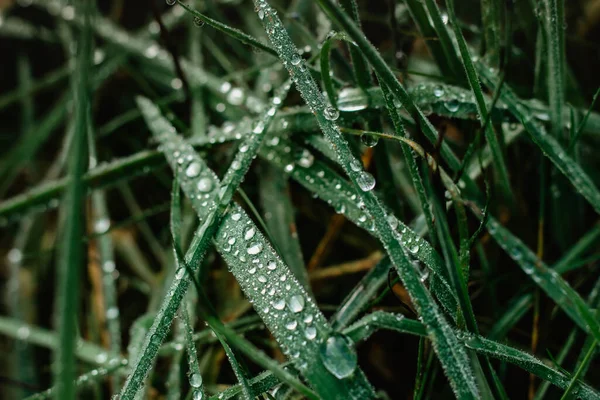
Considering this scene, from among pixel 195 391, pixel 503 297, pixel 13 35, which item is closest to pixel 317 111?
pixel 195 391

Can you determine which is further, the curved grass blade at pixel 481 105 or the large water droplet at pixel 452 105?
the large water droplet at pixel 452 105

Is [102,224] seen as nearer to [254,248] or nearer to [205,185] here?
[205,185]

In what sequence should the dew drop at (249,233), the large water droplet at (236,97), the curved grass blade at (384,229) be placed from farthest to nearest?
1. the large water droplet at (236,97)
2. the dew drop at (249,233)
3. the curved grass blade at (384,229)

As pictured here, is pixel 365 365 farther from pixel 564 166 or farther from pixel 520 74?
pixel 520 74

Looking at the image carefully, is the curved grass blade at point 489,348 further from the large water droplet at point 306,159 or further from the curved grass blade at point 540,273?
the large water droplet at point 306,159

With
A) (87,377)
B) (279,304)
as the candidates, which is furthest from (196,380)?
(87,377)

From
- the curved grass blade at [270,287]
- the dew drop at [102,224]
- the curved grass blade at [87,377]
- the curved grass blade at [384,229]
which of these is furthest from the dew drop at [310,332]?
the dew drop at [102,224]
